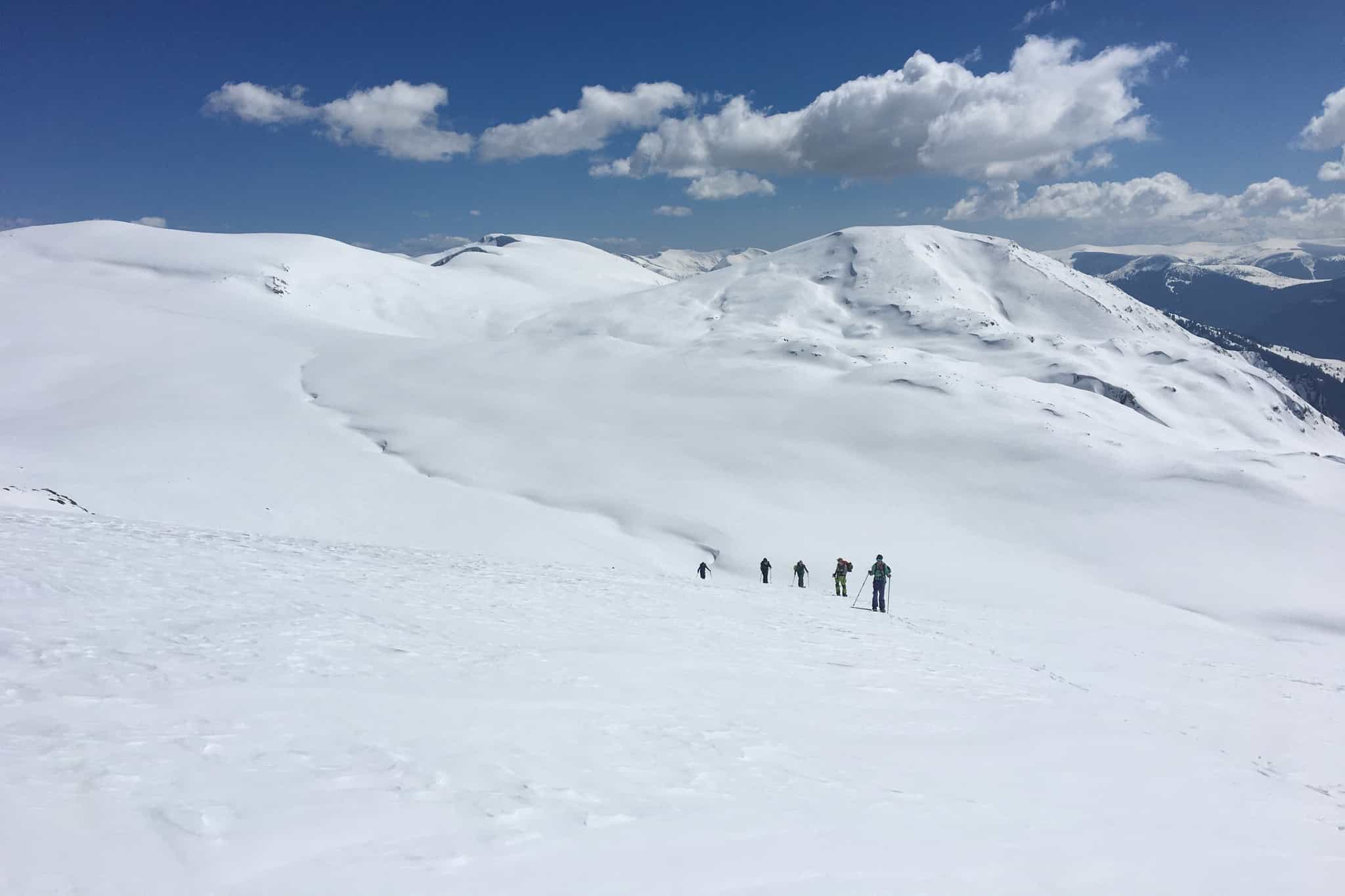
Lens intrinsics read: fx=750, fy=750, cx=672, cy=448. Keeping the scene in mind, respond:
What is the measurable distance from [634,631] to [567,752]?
6.48m

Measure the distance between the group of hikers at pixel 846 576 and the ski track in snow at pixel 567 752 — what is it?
627 centimetres

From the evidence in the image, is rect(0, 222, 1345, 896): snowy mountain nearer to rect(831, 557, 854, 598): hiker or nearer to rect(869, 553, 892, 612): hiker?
rect(869, 553, 892, 612): hiker

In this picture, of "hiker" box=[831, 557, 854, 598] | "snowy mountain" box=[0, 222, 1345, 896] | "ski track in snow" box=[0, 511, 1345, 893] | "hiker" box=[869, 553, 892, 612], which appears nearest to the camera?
"ski track in snow" box=[0, 511, 1345, 893]

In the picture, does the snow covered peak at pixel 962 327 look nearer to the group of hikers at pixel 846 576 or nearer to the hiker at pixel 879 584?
the group of hikers at pixel 846 576

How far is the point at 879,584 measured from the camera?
2353cm

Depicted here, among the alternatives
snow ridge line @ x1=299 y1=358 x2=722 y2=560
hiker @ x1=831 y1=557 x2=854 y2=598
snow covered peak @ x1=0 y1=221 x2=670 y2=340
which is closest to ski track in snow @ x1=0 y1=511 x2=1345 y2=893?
hiker @ x1=831 y1=557 x2=854 y2=598

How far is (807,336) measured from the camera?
8769cm

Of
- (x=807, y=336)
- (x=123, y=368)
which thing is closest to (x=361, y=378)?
(x=123, y=368)

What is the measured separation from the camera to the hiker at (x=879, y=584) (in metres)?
23.4

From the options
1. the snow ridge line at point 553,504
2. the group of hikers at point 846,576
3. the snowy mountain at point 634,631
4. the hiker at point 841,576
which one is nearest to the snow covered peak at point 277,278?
the snowy mountain at point 634,631

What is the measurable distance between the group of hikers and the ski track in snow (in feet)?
20.6

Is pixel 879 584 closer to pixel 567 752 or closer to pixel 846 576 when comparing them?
pixel 846 576

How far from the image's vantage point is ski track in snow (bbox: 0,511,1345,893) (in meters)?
6.12

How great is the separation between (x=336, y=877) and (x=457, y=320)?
118473 mm
